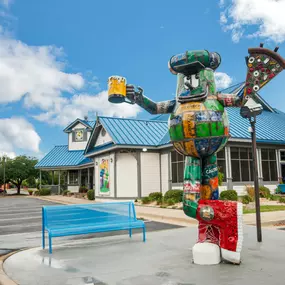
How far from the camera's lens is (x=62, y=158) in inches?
1359

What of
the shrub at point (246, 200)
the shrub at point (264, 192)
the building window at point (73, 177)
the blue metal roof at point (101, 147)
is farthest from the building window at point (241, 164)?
the building window at point (73, 177)

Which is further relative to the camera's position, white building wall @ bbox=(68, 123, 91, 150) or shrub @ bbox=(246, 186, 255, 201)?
white building wall @ bbox=(68, 123, 91, 150)

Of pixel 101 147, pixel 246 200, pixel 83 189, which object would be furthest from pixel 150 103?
pixel 83 189

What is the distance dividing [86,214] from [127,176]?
12.2 m

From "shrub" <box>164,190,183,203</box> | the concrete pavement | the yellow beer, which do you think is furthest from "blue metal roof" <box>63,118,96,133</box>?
the yellow beer

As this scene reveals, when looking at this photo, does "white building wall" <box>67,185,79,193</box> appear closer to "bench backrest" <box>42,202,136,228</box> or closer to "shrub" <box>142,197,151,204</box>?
"shrub" <box>142,197,151,204</box>

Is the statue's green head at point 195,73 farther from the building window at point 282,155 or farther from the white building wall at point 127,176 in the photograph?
the building window at point 282,155

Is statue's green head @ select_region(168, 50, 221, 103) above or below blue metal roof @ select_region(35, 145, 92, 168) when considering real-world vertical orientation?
below

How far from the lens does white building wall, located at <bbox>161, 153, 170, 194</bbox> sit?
→ 18453 millimetres

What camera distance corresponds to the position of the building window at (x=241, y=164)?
17.3 metres

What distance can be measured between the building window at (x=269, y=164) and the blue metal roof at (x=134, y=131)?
628cm

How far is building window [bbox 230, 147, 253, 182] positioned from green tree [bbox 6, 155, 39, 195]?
34.3 metres

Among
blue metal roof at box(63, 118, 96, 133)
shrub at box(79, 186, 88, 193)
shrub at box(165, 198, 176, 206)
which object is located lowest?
shrub at box(165, 198, 176, 206)

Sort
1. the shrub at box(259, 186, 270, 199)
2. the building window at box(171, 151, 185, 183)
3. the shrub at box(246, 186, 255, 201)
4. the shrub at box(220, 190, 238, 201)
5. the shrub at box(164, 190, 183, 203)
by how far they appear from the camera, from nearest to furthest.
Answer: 1. the shrub at box(220, 190, 238, 201)
2. the shrub at box(164, 190, 183, 203)
3. the shrub at box(246, 186, 255, 201)
4. the shrub at box(259, 186, 270, 199)
5. the building window at box(171, 151, 185, 183)
